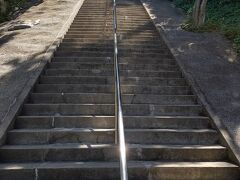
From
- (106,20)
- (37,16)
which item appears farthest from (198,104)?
(37,16)

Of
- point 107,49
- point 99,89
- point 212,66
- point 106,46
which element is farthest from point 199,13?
point 99,89

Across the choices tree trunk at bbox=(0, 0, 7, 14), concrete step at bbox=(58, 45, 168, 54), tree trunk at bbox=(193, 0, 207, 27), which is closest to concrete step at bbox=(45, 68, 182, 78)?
concrete step at bbox=(58, 45, 168, 54)

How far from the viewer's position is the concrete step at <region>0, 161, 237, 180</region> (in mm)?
4902

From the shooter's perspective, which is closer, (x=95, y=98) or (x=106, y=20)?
(x=95, y=98)

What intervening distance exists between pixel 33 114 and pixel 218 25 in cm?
763

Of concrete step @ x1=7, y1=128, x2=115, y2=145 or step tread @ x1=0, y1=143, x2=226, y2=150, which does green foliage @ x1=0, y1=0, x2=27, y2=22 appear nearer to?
concrete step @ x1=7, y1=128, x2=115, y2=145

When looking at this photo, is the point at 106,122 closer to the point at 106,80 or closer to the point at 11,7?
the point at 106,80

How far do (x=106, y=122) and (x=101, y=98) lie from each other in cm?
98

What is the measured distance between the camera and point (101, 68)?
870 centimetres

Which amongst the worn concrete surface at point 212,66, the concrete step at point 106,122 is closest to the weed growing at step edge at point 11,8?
the worn concrete surface at point 212,66

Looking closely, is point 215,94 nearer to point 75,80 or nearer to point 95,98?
point 95,98

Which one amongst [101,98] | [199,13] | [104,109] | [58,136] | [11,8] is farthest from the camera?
[11,8]

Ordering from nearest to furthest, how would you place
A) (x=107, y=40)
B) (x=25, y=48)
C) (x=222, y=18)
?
(x=25, y=48), (x=107, y=40), (x=222, y=18)

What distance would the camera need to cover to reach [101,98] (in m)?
7.07
